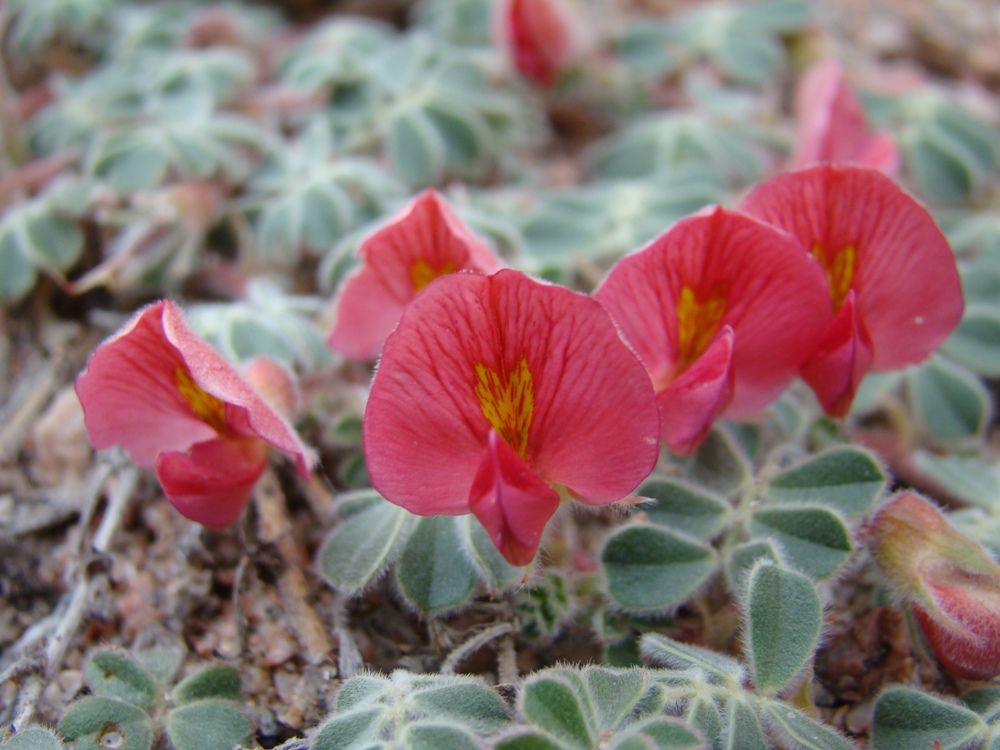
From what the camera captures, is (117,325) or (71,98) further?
(71,98)

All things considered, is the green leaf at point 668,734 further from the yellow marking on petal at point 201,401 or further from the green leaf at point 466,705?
the yellow marking on petal at point 201,401

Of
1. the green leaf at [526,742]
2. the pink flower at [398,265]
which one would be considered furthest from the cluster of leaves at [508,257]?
the pink flower at [398,265]

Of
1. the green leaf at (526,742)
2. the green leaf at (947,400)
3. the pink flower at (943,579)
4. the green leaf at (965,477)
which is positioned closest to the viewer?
the green leaf at (526,742)

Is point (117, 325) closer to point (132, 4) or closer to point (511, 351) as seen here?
point (511, 351)

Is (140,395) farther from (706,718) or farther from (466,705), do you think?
(706,718)

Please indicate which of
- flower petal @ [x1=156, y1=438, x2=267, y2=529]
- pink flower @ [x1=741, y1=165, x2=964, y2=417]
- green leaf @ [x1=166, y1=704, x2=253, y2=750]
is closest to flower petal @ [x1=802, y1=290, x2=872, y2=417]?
pink flower @ [x1=741, y1=165, x2=964, y2=417]

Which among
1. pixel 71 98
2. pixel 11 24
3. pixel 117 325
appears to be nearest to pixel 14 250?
pixel 117 325
